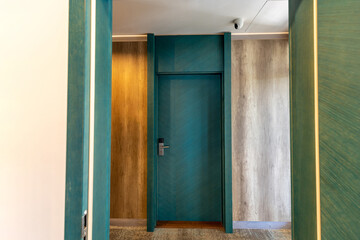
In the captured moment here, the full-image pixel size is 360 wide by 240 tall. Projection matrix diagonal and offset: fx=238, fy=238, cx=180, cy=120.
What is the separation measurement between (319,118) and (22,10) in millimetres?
1213

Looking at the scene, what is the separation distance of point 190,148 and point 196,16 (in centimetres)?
168

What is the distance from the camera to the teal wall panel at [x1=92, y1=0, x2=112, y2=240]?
40.5 inches

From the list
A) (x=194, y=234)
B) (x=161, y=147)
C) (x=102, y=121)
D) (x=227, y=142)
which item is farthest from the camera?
(x=161, y=147)

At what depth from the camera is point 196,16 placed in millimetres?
2654

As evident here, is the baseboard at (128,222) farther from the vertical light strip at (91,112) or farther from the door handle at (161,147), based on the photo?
the vertical light strip at (91,112)

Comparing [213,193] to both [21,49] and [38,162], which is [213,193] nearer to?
[38,162]

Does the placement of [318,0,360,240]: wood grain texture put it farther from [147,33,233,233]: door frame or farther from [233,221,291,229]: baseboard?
[233,221,291,229]: baseboard

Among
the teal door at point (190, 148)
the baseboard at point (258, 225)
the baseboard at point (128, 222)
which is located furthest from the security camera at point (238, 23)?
the baseboard at point (128, 222)

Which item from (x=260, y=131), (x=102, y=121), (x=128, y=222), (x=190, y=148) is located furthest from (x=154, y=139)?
(x=102, y=121)

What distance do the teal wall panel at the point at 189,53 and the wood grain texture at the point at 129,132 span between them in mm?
261

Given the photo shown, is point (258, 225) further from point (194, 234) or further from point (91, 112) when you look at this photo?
point (91, 112)

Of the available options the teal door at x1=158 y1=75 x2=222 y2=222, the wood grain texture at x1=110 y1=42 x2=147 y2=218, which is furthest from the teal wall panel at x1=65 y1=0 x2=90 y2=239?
the teal door at x1=158 y1=75 x2=222 y2=222

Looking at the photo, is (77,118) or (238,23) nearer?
(77,118)

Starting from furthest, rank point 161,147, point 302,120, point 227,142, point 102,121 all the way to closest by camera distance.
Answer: point 161,147 < point 227,142 < point 102,121 < point 302,120
